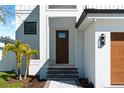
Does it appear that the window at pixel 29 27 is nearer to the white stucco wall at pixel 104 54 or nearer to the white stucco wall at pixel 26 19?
the white stucco wall at pixel 26 19

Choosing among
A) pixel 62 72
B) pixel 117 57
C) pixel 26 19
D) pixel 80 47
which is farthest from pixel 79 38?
pixel 117 57

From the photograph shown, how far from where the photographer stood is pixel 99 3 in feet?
66.9

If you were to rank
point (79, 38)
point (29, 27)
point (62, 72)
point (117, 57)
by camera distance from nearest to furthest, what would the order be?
point (117, 57) → point (62, 72) → point (79, 38) → point (29, 27)

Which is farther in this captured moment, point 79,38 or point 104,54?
point 79,38

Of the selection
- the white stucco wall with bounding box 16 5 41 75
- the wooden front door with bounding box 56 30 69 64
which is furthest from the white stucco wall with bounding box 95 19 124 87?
the white stucco wall with bounding box 16 5 41 75

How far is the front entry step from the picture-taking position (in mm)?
18484

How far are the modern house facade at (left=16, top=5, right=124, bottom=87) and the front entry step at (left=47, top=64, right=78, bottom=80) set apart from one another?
337mm

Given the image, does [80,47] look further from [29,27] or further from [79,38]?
[29,27]

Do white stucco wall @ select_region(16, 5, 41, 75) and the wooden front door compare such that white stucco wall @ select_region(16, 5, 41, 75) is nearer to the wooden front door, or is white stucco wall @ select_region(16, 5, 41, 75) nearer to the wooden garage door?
the wooden front door

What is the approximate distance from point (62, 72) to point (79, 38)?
2.44 metres

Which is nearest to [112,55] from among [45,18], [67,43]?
[45,18]

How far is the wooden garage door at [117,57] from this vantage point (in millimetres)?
14297

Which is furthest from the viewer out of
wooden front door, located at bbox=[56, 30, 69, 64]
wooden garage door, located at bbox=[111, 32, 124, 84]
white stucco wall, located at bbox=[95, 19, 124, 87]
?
wooden front door, located at bbox=[56, 30, 69, 64]

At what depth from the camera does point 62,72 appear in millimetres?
18984
